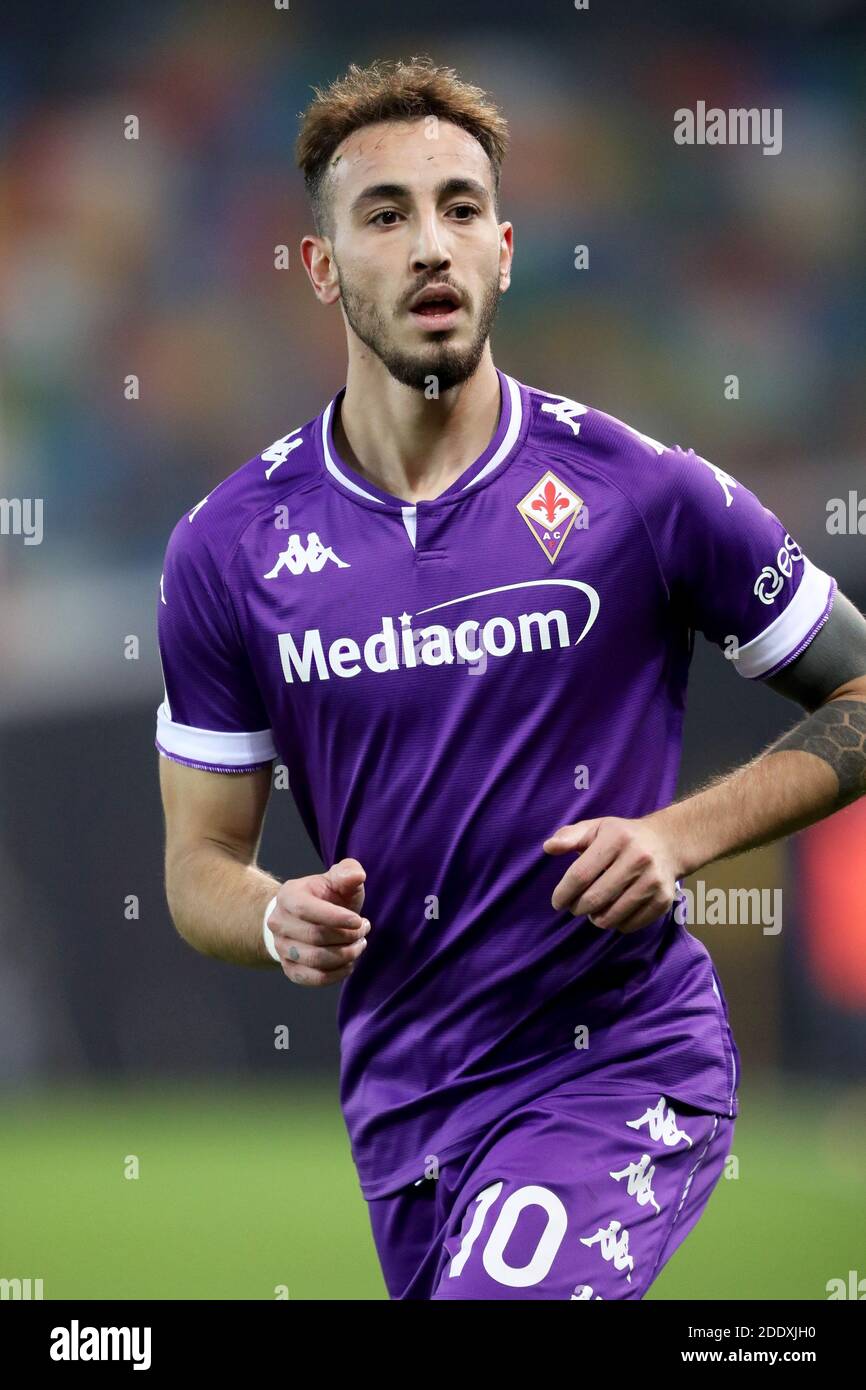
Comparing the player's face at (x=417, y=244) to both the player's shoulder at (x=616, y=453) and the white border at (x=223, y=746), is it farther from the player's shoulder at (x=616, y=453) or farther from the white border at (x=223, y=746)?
the white border at (x=223, y=746)

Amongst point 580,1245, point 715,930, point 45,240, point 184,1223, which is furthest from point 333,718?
point 45,240

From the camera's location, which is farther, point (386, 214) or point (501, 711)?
point (386, 214)

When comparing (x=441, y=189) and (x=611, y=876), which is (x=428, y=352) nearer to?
(x=441, y=189)

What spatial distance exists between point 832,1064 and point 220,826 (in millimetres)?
4548

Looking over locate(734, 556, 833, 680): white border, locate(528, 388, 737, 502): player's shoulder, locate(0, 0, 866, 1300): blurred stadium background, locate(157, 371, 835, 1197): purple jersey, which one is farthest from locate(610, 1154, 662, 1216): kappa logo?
locate(0, 0, 866, 1300): blurred stadium background

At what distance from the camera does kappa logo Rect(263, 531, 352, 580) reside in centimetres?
309

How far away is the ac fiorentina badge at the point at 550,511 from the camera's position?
302 centimetres

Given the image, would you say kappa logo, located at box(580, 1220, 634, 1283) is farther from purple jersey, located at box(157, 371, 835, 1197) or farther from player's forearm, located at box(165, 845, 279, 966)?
player's forearm, located at box(165, 845, 279, 966)

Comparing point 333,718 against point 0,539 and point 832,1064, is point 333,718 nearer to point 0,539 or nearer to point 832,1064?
point 832,1064

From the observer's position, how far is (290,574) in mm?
3092

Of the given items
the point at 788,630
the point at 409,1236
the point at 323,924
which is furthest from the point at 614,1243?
the point at 788,630

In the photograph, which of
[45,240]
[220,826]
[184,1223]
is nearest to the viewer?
Result: [220,826]

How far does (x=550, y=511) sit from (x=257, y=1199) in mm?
4287

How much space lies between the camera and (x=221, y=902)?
10.1 ft
